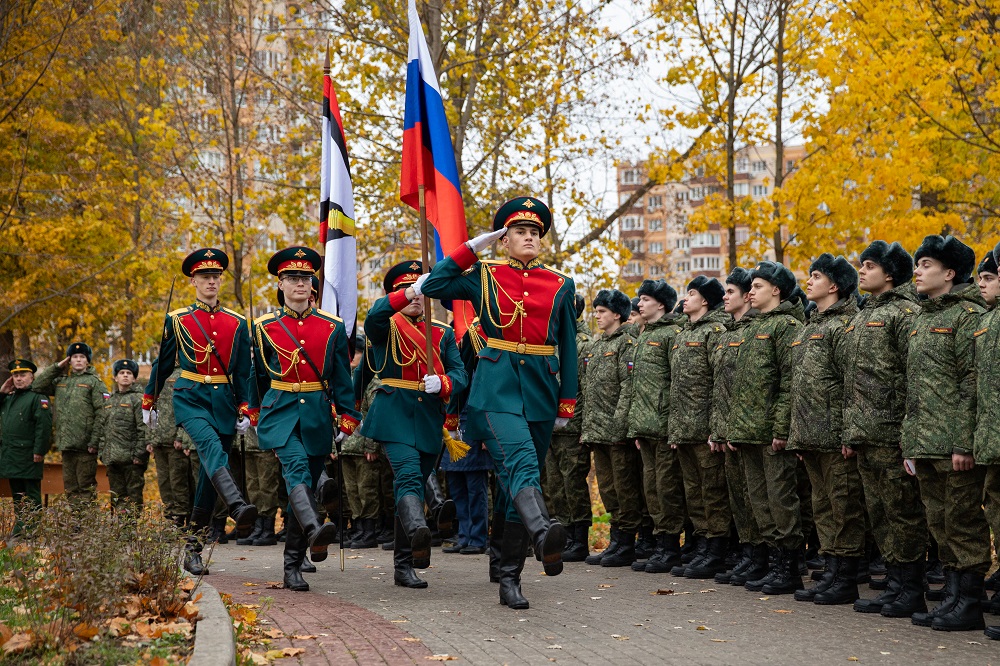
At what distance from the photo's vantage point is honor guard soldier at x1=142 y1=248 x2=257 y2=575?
10453 mm

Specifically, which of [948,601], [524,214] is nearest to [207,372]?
[524,214]

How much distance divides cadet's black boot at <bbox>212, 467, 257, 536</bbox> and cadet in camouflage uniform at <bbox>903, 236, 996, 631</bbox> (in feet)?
16.0

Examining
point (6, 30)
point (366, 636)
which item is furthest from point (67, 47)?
point (366, 636)

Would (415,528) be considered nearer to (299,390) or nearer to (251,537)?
(299,390)

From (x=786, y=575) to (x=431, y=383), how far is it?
3.11m

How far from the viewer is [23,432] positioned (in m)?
16.4

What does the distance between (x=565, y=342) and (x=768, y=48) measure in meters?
11.7

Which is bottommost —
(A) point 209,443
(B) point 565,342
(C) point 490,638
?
(C) point 490,638

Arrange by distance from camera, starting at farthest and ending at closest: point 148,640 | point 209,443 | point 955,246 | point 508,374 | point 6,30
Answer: point 6,30 < point 209,443 < point 508,374 < point 955,246 < point 148,640

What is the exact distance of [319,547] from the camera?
358 inches

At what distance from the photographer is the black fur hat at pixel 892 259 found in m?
8.82

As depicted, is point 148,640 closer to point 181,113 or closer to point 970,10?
point 970,10

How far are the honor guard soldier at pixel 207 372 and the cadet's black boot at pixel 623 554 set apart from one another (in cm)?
356

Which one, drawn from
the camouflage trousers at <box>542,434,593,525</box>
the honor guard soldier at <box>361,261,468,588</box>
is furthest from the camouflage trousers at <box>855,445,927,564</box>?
the camouflage trousers at <box>542,434,593,525</box>
